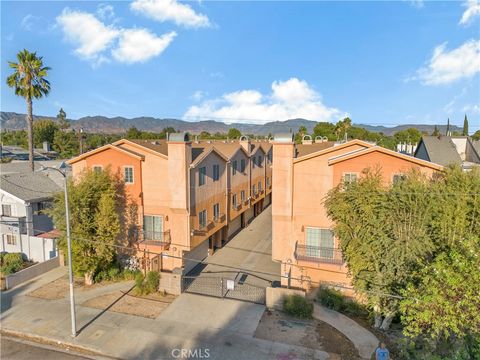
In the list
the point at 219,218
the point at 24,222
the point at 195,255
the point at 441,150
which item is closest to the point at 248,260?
the point at 219,218

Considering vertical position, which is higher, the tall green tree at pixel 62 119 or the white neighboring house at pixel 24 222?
the tall green tree at pixel 62 119

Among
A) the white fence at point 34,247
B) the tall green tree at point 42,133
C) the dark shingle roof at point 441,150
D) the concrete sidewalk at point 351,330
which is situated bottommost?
the concrete sidewalk at point 351,330

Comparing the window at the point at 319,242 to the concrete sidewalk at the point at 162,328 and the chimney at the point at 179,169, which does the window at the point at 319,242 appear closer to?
the concrete sidewalk at the point at 162,328

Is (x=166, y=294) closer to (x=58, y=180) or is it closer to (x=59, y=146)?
(x=58, y=180)

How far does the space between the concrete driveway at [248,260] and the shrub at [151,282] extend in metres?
3.77

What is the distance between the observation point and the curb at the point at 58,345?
13938 millimetres

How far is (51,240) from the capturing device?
22.8 metres

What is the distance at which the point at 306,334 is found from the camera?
49.8 feet

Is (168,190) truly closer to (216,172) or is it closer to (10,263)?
(216,172)

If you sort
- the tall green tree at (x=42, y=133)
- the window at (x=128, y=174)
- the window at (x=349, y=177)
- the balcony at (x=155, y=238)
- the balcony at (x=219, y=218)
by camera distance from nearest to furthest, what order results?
the window at (x=349, y=177) < the balcony at (x=155, y=238) < the window at (x=128, y=174) < the balcony at (x=219, y=218) < the tall green tree at (x=42, y=133)

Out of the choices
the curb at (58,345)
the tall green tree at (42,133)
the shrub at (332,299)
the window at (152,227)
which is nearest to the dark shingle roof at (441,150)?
the shrub at (332,299)

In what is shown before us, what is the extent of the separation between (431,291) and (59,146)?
85285mm

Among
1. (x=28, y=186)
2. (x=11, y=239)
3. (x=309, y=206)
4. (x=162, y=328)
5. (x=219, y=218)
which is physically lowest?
(x=162, y=328)

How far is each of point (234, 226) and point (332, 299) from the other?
1594 cm
